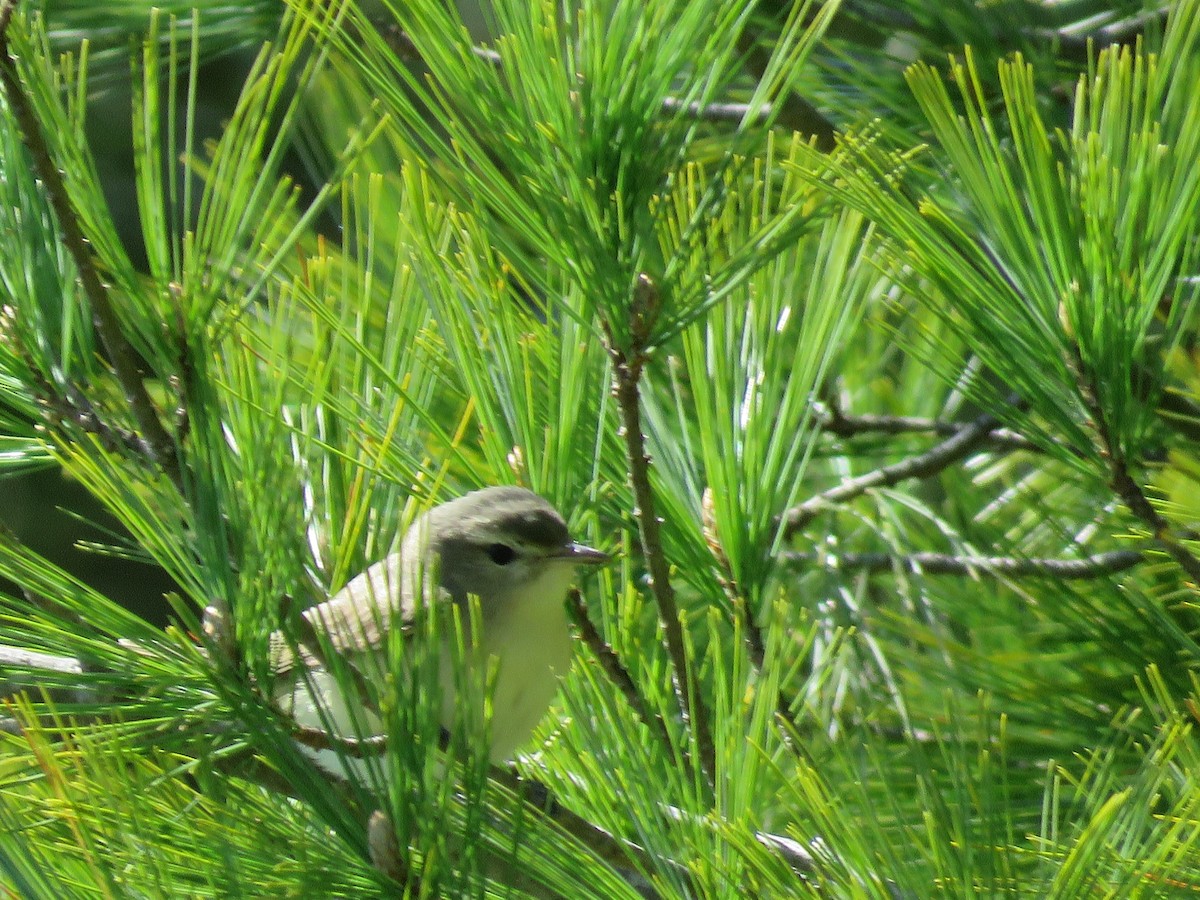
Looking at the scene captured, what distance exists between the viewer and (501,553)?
63.9 inches

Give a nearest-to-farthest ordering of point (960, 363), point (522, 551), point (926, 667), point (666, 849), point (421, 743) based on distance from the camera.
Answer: point (421, 743) < point (666, 849) < point (960, 363) < point (522, 551) < point (926, 667)

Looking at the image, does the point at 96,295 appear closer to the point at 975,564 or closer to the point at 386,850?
the point at 386,850

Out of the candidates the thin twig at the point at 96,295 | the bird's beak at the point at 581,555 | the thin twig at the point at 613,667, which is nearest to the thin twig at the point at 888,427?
the bird's beak at the point at 581,555

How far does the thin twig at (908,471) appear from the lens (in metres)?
1.88

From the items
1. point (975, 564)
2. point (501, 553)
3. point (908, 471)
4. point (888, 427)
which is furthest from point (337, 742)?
point (888, 427)

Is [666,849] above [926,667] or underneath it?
above

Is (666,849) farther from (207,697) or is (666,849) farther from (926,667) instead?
(926,667)

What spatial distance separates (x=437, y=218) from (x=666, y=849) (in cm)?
71

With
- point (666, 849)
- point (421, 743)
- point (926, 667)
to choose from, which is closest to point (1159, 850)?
point (666, 849)

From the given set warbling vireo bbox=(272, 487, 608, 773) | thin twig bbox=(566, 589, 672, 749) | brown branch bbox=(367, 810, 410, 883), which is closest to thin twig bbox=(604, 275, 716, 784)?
thin twig bbox=(566, 589, 672, 749)

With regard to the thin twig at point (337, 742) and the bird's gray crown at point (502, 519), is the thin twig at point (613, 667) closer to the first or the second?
the bird's gray crown at point (502, 519)

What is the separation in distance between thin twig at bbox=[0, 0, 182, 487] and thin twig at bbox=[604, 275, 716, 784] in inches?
14.7

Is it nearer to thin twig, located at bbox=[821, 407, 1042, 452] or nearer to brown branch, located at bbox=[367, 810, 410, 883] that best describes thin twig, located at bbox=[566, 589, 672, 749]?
brown branch, located at bbox=[367, 810, 410, 883]

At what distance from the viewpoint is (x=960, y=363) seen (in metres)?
1.30
